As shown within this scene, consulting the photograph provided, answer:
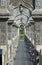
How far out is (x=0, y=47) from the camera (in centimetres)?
808

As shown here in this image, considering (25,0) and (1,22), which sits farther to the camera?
(25,0)

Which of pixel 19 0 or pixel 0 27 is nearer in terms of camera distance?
pixel 0 27

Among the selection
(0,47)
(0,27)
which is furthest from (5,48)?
(0,27)

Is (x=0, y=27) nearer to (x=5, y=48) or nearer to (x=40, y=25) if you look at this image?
(x=5, y=48)

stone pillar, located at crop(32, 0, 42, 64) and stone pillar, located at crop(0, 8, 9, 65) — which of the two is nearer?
stone pillar, located at crop(0, 8, 9, 65)

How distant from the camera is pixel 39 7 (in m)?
8.42

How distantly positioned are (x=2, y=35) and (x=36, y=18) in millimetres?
1118

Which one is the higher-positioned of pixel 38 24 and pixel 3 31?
pixel 38 24

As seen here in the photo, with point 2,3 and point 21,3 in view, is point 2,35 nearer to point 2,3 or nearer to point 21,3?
point 2,3

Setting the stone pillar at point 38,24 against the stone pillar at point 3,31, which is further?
the stone pillar at point 38,24

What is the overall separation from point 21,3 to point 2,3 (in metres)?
8.29

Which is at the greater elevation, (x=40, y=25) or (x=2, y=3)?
(x=2, y=3)

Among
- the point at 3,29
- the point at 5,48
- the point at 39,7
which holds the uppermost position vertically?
the point at 39,7

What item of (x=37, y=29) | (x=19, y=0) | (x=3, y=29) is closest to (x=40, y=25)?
Result: (x=37, y=29)
